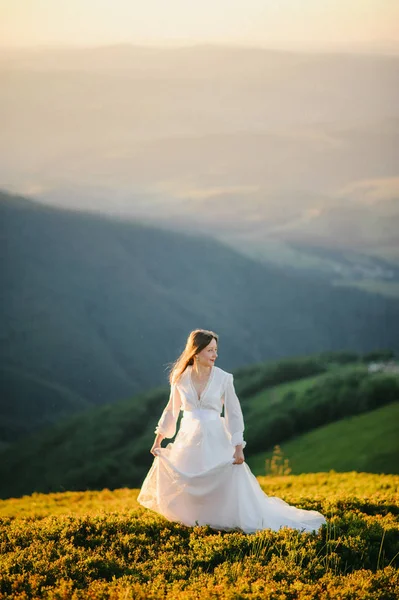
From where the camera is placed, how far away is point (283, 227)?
2823 cm

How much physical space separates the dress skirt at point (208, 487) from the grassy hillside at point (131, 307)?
18074 mm

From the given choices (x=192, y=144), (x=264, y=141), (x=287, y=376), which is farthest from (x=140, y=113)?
(x=287, y=376)

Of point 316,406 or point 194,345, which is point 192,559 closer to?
point 194,345

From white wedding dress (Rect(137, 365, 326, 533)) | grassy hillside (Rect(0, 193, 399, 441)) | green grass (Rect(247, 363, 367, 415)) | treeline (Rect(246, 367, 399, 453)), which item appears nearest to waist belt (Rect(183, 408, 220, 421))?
white wedding dress (Rect(137, 365, 326, 533))

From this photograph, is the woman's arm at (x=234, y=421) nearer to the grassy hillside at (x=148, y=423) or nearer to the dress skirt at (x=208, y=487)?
the dress skirt at (x=208, y=487)

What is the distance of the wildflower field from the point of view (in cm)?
598

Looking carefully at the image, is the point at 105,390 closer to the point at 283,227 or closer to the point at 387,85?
the point at 283,227

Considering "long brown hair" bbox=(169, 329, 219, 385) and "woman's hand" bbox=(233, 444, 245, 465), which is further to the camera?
"long brown hair" bbox=(169, 329, 219, 385)

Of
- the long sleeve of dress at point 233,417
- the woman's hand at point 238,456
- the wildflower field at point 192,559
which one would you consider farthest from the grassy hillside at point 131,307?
the woman's hand at point 238,456

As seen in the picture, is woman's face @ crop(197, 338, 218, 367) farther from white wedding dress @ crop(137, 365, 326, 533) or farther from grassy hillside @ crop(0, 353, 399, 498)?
grassy hillside @ crop(0, 353, 399, 498)

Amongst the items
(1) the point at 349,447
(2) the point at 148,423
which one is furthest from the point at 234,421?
(2) the point at 148,423

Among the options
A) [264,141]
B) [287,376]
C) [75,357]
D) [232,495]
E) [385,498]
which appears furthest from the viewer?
[264,141]

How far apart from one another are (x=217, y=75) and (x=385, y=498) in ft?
67.8

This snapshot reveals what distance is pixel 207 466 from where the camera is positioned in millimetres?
7344
